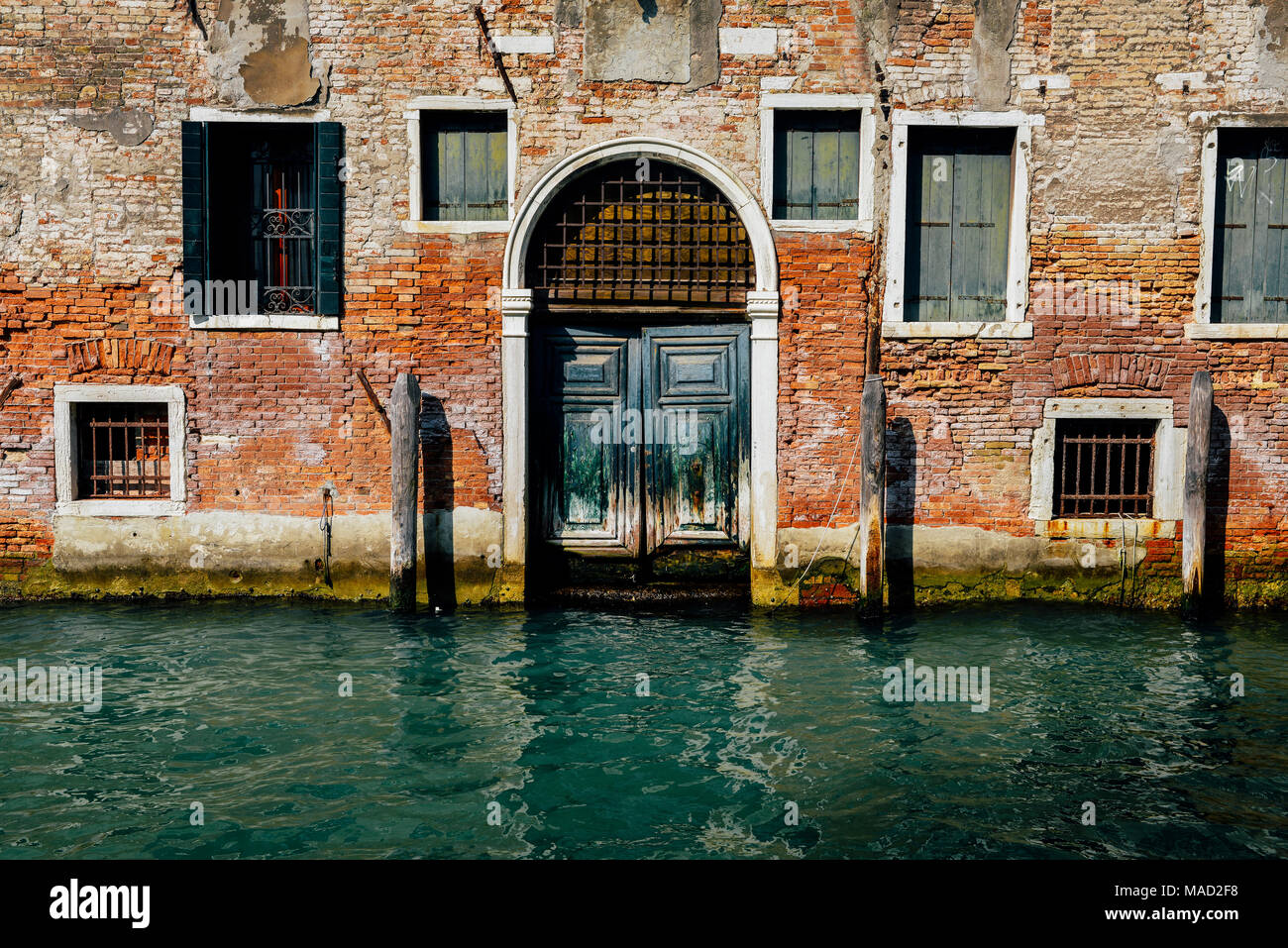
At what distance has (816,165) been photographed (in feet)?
23.6

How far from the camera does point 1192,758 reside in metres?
4.42

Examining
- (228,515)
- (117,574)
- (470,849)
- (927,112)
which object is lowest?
(470,849)

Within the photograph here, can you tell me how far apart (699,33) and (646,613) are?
4.22 m

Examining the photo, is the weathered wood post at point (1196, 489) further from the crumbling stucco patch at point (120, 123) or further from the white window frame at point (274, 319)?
the crumbling stucco patch at point (120, 123)

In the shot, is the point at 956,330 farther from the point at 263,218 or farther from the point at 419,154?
the point at 263,218

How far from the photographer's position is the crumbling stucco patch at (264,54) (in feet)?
22.7

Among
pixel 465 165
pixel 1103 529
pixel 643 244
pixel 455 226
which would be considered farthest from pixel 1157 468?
pixel 465 165

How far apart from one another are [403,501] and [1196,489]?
18.7ft

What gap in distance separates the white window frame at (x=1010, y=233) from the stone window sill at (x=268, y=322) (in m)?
4.13

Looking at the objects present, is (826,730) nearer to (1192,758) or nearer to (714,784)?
(714,784)

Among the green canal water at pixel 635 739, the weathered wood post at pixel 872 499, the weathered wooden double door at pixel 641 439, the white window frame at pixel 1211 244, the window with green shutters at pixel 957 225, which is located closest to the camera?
the green canal water at pixel 635 739

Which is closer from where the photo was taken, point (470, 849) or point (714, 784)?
point (470, 849)

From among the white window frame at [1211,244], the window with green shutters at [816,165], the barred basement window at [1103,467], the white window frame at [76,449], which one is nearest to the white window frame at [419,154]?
the window with green shutters at [816,165]
